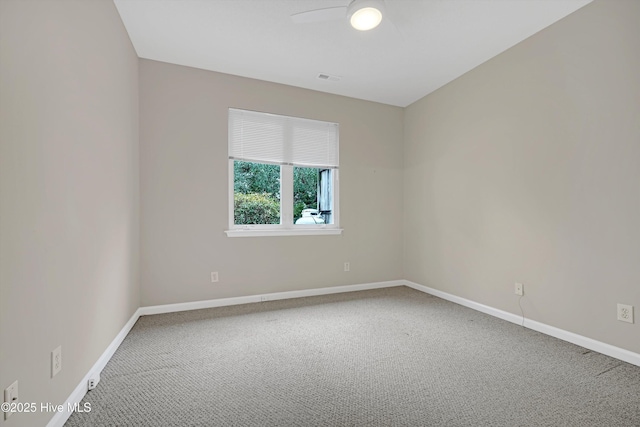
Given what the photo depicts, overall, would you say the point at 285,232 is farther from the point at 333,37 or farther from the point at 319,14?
the point at 319,14

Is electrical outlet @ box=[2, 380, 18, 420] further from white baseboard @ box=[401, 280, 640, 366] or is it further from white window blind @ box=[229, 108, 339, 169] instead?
white baseboard @ box=[401, 280, 640, 366]

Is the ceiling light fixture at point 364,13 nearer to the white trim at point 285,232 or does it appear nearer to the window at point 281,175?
the window at point 281,175

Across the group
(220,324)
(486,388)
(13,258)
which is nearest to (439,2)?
(486,388)

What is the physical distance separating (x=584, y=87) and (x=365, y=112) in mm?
2401

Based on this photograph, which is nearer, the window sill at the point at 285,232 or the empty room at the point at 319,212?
the empty room at the point at 319,212

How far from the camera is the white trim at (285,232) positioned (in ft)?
11.4

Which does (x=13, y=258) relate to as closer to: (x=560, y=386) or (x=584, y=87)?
(x=560, y=386)

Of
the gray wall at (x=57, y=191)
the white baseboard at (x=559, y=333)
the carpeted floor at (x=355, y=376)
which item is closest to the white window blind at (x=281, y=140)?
the gray wall at (x=57, y=191)

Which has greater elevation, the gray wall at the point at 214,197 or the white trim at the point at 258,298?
the gray wall at the point at 214,197

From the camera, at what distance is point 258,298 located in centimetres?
358

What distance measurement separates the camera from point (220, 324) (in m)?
2.86

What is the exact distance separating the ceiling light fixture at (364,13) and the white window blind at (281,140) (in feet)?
6.31

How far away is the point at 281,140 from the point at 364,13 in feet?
6.72

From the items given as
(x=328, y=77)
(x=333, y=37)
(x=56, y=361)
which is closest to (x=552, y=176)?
(x=333, y=37)
